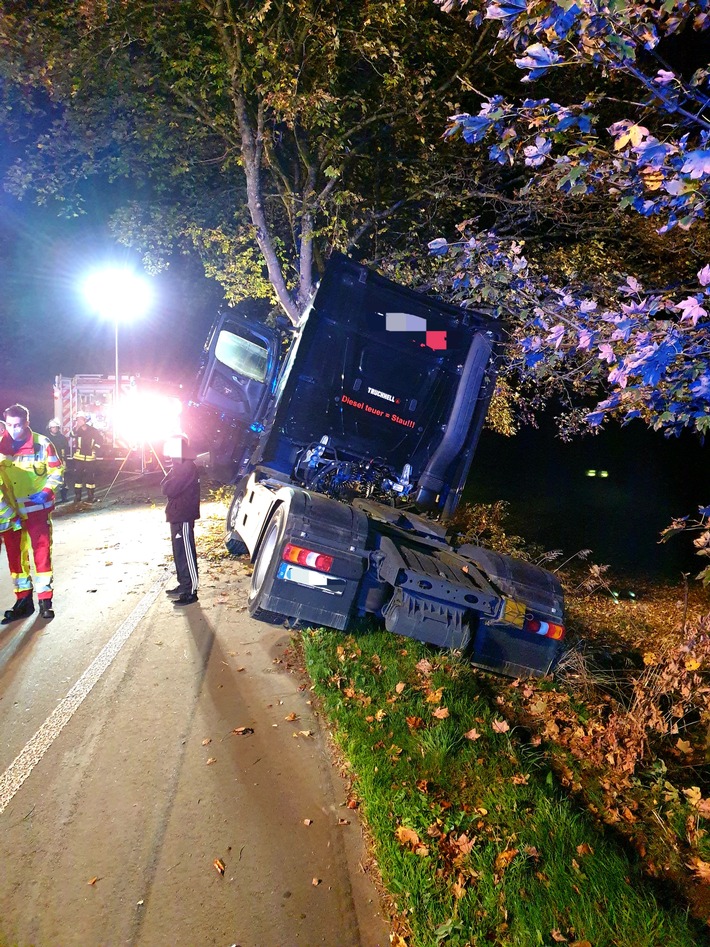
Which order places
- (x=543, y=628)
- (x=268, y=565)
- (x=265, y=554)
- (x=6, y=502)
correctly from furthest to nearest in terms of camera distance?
(x=6, y=502) → (x=265, y=554) → (x=543, y=628) → (x=268, y=565)

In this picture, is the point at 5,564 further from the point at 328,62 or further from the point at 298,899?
the point at 328,62

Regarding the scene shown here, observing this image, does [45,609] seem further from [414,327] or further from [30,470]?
[414,327]

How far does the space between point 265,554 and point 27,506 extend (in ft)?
9.71

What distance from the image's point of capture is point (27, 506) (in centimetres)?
621

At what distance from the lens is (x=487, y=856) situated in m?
3.09

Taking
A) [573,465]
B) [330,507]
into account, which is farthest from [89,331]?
[330,507]

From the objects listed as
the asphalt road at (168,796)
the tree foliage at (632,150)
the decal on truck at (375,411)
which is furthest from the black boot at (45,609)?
the tree foliage at (632,150)

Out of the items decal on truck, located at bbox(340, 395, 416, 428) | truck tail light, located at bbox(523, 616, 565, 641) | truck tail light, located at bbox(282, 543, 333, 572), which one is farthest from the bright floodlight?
truck tail light, located at bbox(523, 616, 565, 641)

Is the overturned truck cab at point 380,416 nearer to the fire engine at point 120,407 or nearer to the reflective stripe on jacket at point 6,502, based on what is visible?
the reflective stripe on jacket at point 6,502

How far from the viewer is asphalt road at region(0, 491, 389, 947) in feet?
9.06

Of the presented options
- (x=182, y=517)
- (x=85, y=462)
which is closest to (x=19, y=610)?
(x=182, y=517)

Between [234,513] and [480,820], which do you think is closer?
[480,820]

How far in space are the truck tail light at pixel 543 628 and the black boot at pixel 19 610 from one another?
488 cm

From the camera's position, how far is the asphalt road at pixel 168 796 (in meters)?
2.76
